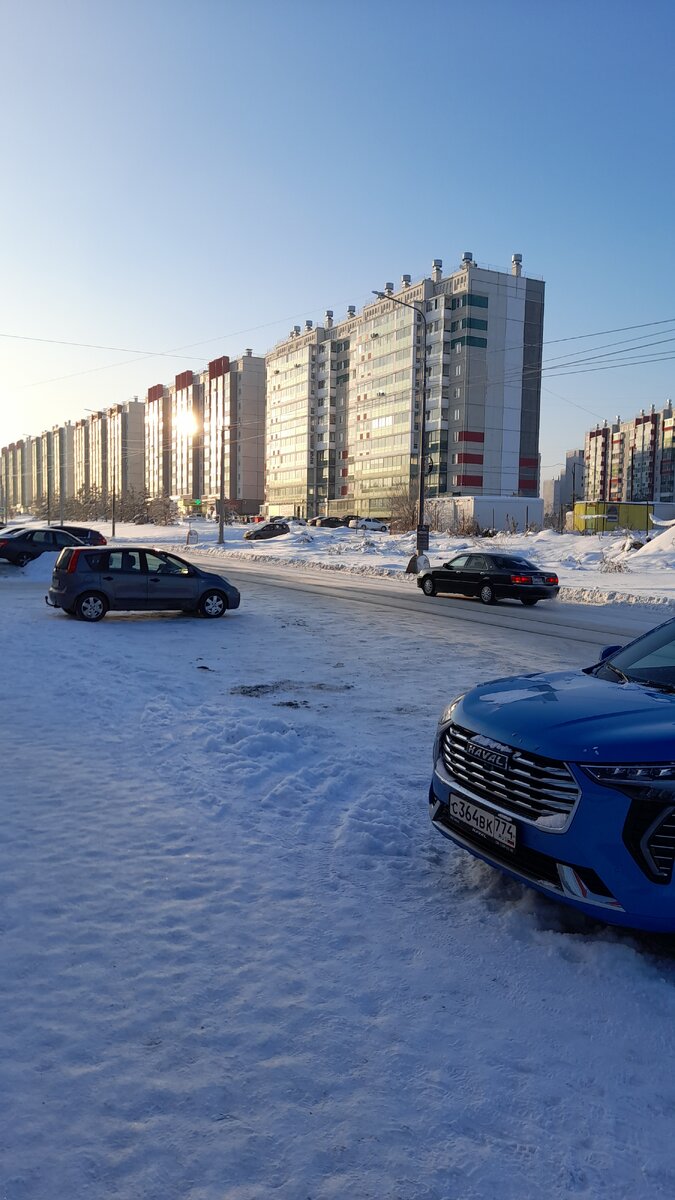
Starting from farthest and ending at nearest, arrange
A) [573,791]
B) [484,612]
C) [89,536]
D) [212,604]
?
[89,536] → [484,612] → [212,604] → [573,791]

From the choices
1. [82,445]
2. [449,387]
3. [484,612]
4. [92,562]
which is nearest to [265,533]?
[484,612]

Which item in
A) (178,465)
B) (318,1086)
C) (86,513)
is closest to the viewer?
(318,1086)

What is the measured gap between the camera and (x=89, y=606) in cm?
1423

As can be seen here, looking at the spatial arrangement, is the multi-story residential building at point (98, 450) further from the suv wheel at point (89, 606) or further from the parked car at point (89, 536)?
the suv wheel at point (89, 606)

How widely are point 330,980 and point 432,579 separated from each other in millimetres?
18879

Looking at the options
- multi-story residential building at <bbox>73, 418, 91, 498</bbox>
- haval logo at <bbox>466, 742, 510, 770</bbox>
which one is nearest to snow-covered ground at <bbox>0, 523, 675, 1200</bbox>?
haval logo at <bbox>466, 742, 510, 770</bbox>

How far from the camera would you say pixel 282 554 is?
144ft

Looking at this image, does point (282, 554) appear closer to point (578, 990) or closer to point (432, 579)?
point (432, 579)

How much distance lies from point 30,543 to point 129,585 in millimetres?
16066

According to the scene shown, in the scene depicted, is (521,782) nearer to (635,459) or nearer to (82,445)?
(635,459)

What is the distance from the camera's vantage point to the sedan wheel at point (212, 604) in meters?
15.2

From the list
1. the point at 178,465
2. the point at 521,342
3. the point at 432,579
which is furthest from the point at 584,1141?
the point at 178,465

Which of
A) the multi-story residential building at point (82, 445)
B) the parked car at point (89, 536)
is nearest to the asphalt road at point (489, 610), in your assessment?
the parked car at point (89, 536)

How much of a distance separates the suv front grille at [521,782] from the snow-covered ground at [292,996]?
626 millimetres
